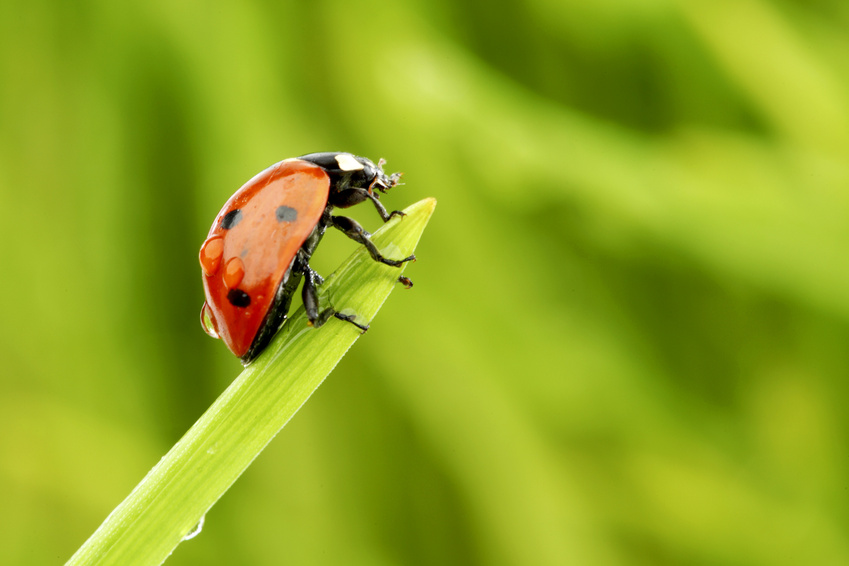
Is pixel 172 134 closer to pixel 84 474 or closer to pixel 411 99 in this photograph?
pixel 411 99

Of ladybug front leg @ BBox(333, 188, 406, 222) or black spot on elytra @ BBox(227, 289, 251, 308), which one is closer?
black spot on elytra @ BBox(227, 289, 251, 308)

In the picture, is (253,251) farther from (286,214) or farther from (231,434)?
(231,434)

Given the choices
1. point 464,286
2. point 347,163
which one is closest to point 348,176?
point 347,163

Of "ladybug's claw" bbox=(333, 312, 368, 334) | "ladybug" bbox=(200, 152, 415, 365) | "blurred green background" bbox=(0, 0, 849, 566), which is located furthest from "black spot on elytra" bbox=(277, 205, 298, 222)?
"blurred green background" bbox=(0, 0, 849, 566)

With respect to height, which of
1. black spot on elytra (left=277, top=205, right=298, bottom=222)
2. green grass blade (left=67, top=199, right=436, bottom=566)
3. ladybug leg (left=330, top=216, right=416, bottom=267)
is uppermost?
ladybug leg (left=330, top=216, right=416, bottom=267)

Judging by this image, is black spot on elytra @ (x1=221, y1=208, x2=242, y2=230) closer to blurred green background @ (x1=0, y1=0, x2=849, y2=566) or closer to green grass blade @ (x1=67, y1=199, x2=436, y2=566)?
green grass blade @ (x1=67, y1=199, x2=436, y2=566)

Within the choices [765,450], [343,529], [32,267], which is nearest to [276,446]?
[343,529]

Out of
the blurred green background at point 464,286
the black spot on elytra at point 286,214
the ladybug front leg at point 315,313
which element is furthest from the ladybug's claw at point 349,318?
the blurred green background at point 464,286
